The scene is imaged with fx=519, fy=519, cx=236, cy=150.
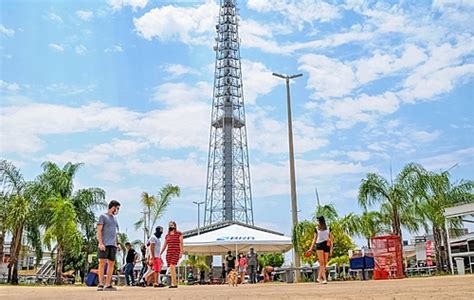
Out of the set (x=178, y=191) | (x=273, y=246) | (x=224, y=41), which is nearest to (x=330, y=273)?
(x=273, y=246)

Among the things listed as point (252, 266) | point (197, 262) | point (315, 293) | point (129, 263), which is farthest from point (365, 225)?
point (197, 262)

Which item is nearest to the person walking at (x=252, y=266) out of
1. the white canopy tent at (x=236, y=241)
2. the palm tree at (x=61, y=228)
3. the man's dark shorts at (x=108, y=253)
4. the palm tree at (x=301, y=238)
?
the white canopy tent at (x=236, y=241)

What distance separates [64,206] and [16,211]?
227 centimetres

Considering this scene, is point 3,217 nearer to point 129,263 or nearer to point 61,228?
point 61,228

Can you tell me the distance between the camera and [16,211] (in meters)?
25.2

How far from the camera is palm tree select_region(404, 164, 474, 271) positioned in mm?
25750

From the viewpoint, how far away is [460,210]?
878 inches

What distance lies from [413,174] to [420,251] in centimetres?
1658

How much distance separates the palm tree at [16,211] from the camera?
25234 mm

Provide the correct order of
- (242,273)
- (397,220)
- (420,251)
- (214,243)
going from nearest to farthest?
(242,273) → (214,243) → (397,220) → (420,251)

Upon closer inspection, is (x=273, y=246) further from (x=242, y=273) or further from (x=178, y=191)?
(x=178, y=191)

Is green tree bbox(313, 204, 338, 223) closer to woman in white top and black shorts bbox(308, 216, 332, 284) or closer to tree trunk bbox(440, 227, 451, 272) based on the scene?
tree trunk bbox(440, 227, 451, 272)

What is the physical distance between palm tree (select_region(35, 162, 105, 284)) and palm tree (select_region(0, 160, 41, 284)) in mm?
648

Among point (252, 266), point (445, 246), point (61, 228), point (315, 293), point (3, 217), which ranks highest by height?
point (3, 217)
